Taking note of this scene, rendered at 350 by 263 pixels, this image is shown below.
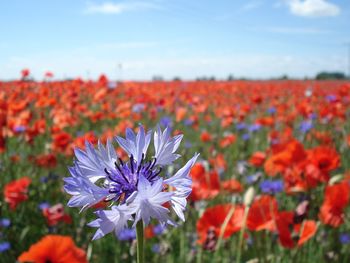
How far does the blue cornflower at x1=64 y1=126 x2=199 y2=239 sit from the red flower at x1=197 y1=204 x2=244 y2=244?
71 centimetres

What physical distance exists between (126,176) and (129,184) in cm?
1

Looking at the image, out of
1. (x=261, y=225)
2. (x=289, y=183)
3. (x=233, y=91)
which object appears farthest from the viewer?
(x=233, y=91)

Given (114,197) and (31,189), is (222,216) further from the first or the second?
(31,189)

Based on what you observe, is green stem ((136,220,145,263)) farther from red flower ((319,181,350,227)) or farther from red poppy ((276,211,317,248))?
red flower ((319,181,350,227))

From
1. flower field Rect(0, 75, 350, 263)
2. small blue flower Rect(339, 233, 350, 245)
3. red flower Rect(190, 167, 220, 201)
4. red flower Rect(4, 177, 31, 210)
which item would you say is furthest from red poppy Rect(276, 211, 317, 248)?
red flower Rect(4, 177, 31, 210)

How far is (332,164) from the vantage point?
1.45 metres

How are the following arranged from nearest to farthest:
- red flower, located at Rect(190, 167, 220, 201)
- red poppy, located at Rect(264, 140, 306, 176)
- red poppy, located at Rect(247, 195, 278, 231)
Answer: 1. red poppy, located at Rect(247, 195, 278, 231)
2. red poppy, located at Rect(264, 140, 306, 176)
3. red flower, located at Rect(190, 167, 220, 201)

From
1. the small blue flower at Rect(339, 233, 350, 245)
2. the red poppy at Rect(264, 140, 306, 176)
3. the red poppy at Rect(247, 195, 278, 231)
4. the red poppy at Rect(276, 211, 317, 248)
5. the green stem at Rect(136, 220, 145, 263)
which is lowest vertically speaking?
the small blue flower at Rect(339, 233, 350, 245)

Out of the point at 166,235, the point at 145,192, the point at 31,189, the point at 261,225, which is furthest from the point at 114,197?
the point at 31,189

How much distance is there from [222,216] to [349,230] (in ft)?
3.75

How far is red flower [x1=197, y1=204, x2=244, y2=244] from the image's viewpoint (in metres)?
1.20

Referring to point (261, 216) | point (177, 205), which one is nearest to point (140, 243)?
point (177, 205)

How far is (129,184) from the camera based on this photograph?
0.51 m

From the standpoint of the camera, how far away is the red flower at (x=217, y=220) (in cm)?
120
